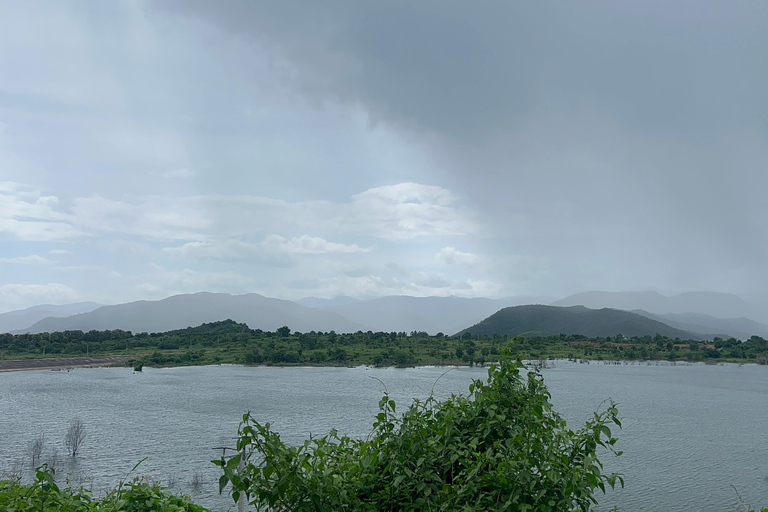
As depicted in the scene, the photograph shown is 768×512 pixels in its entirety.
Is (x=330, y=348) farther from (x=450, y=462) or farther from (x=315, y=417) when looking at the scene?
(x=450, y=462)

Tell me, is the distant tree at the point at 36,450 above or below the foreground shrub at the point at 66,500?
below

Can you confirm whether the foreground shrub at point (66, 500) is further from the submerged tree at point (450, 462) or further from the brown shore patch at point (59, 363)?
the brown shore patch at point (59, 363)

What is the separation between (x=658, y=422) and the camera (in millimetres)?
47500

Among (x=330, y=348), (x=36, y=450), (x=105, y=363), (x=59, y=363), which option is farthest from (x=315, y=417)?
(x=59, y=363)

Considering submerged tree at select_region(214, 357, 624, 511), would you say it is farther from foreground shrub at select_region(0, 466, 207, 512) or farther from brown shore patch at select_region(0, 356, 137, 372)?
brown shore patch at select_region(0, 356, 137, 372)

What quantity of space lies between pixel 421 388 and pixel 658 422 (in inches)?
1011

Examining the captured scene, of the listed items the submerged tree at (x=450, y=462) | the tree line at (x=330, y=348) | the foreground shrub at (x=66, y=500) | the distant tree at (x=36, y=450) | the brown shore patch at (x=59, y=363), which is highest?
the submerged tree at (x=450, y=462)

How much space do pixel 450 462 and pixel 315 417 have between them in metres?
44.1

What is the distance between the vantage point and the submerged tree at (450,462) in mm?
3418

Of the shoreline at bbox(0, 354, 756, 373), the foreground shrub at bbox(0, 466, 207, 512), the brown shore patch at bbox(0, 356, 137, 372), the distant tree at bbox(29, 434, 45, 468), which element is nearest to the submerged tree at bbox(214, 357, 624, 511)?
the foreground shrub at bbox(0, 466, 207, 512)

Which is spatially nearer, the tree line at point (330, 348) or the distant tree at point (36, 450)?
the distant tree at point (36, 450)

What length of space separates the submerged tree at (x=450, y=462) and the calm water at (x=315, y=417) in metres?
19.5

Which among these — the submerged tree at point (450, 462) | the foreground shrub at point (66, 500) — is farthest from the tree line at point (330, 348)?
the foreground shrub at point (66, 500)

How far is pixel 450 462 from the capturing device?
4098 mm
